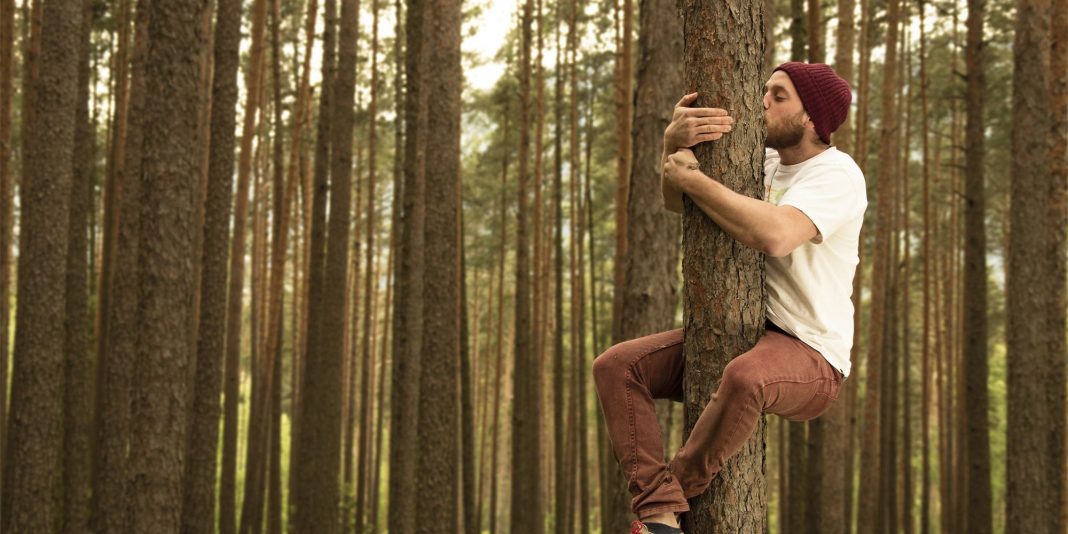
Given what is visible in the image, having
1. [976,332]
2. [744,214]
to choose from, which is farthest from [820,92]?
[976,332]

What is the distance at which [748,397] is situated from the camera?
8.65 feet

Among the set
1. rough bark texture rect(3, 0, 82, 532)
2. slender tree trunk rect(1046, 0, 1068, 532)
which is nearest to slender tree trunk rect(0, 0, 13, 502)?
rough bark texture rect(3, 0, 82, 532)

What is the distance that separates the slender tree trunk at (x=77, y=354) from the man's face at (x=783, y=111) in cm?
1078

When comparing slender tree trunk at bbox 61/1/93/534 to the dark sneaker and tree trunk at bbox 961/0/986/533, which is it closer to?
the dark sneaker

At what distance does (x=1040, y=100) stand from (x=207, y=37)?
30.6 feet

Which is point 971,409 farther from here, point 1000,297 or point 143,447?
point 1000,297

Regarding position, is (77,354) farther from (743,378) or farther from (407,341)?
(743,378)

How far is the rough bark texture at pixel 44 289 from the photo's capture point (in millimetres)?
8742

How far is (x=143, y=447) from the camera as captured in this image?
6.70m

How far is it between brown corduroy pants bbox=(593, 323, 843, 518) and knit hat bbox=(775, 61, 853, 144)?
73cm

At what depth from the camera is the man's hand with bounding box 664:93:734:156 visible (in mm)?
2713

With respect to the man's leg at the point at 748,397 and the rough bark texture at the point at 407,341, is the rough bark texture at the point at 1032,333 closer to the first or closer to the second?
the rough bark texture at the point at 407,341

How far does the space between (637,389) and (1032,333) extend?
7.80m

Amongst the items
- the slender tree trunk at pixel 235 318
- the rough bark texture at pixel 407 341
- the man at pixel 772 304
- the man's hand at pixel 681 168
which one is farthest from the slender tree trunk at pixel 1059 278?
the slender tree trunk at pixel 235 318
